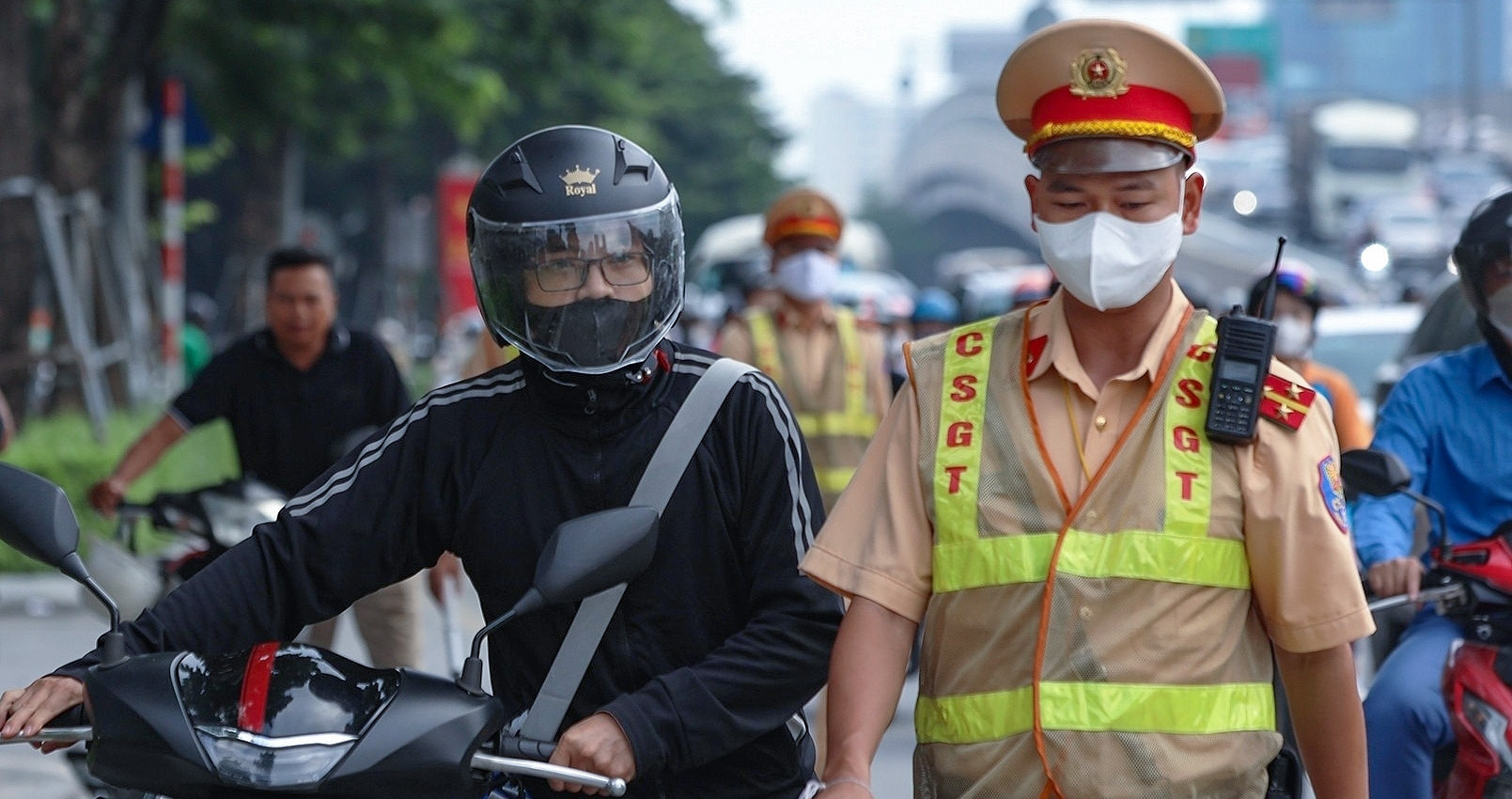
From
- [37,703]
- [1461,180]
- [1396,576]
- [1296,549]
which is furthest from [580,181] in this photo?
[1461,180]

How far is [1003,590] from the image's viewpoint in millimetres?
2941

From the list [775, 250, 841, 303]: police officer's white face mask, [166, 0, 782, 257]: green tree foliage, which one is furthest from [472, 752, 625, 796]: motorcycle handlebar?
[166, 0, 782, 257]: green tree foliage

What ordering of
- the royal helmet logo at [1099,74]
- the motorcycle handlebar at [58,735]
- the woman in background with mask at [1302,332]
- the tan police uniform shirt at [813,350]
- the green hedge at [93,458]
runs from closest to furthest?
the motorcycle handlebar at [58,735], the royal helmet logo at [1099,74], the woman in background with mask at [1302,332], the tan police uniform shirt at [813,350], the green hedge at [93,458]

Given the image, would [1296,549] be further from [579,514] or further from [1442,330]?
[1442,330]

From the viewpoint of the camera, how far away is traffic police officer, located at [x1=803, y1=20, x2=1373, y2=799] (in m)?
2.88

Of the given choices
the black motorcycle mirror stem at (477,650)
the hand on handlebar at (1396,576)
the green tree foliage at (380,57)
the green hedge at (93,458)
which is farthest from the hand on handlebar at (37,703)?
the green tree foliage at (380,57)

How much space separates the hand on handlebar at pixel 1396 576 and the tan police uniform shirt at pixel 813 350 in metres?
3.85

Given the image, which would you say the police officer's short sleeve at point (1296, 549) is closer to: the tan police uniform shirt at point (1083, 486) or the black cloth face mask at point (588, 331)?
the tan police uniform shirt at point (1083, 486)

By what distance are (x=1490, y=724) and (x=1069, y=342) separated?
57.7 inches

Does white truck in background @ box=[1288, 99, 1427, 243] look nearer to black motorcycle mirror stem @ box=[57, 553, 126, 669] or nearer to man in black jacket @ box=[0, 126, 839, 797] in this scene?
man in black jacket @ box=[0, 126, 839, 797]

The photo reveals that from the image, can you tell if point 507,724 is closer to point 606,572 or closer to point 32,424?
point 606,572

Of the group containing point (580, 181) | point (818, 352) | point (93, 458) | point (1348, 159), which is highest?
point (580, 181)

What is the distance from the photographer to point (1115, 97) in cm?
300

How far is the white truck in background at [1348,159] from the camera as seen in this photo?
207 ft
